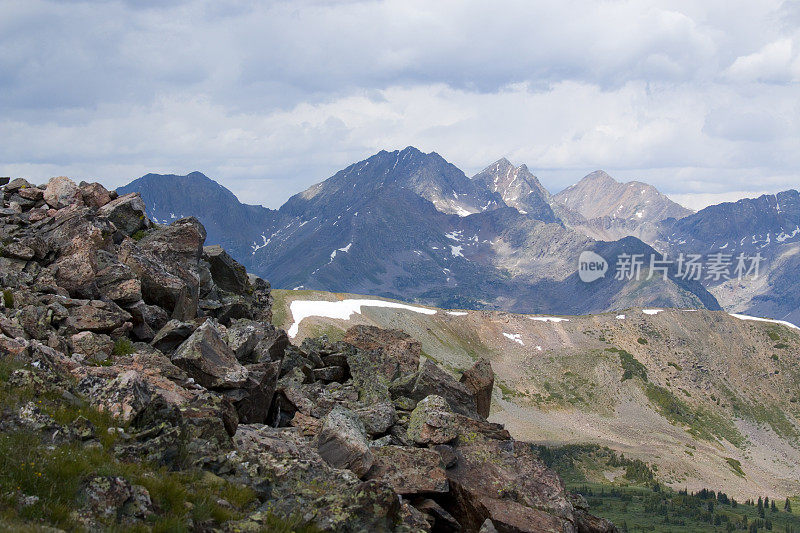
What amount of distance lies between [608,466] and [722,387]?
9542 cm

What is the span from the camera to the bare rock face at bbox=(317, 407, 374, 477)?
16.1 m

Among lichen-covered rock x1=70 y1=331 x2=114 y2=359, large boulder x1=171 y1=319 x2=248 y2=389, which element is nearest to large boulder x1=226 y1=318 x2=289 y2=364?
large boulder x1=171 y1=319 x2=248 y2=389

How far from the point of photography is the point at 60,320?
18016 millimetres

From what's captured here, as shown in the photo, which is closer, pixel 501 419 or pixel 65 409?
pixel 65 409

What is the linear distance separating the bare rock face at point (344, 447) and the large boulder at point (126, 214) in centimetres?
1589

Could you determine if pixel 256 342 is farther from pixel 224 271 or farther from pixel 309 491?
pixel 224 271

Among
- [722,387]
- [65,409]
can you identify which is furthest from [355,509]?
[722,387]

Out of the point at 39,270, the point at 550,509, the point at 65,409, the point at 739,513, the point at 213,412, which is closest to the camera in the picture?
the point at 65,409

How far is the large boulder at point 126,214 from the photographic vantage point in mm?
26844

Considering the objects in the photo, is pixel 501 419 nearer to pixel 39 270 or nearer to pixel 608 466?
pixel 608 466

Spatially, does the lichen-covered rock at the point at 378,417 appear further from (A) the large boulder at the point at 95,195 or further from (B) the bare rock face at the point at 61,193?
(B) the bare rock face at the point at 61,193

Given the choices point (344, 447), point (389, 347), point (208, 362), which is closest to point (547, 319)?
point (389, 347)

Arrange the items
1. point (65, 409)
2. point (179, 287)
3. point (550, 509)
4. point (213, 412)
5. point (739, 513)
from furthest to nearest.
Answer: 1. point (739, 513)
2. point (179, 287)
3. point (550, 509)
4. point (213, 412)
5. point (65, 409)

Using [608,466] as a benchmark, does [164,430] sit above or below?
above
